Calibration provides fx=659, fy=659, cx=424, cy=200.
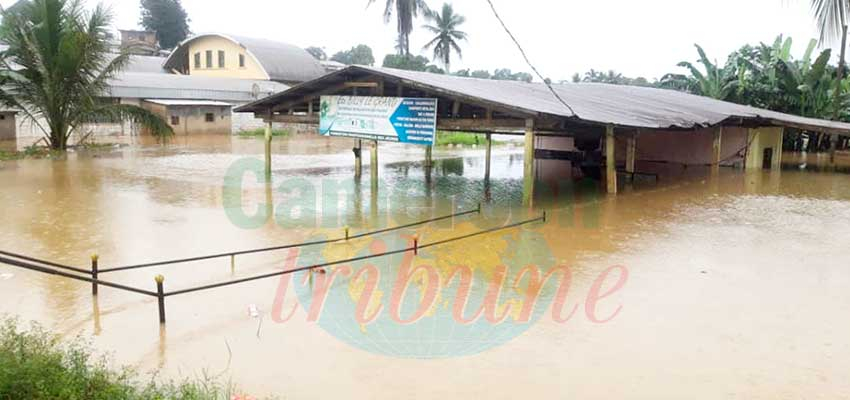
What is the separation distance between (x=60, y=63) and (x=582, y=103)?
14747 mm

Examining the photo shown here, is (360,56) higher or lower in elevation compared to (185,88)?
higher

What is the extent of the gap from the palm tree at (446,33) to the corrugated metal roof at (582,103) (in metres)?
22.9

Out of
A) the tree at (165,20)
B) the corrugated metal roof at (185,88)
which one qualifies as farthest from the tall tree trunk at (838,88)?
the tree at (165,20)

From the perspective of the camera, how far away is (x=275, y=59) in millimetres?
41625

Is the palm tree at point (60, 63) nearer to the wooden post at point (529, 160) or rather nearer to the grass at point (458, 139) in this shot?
the wooden post at point (529, 160)

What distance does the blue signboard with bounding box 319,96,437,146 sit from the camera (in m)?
13.5

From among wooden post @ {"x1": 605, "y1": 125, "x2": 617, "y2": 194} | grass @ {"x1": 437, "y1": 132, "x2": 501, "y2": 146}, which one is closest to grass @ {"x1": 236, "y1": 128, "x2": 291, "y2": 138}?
grass @ {"x1": 437, "y1": 132, "x2": 501, "y2": 146}

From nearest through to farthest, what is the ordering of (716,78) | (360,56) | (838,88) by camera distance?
(838,88)
(716,78)
(360,56)

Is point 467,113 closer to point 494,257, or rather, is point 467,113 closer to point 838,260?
point 494,257

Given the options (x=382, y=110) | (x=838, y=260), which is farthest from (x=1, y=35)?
(x=838, y=260)

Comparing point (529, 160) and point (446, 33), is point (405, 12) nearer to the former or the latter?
point (446, 33)

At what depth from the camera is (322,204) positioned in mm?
13203

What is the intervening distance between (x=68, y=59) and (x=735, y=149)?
20684 millimetres

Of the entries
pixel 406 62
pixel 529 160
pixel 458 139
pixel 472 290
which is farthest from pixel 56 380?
pixel 406 62
